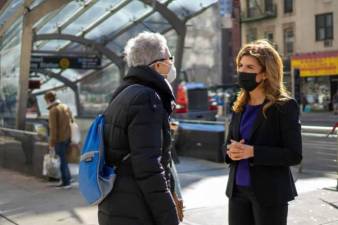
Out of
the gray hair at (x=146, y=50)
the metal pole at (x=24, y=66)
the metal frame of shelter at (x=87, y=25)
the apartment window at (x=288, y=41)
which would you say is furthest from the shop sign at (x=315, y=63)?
the gray hair at (x=146, y=50)

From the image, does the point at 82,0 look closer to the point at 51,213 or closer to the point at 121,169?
the point at 51,213

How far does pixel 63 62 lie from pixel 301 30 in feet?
59.9

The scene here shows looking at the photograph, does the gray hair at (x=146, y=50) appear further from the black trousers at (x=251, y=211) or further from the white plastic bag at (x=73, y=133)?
the white plastic bag at (x=73, y=133)

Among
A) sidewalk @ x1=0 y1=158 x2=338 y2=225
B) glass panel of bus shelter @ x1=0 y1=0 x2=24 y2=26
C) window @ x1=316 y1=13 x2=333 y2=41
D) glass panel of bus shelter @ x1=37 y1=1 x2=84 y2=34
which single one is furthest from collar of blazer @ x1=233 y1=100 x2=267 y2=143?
window @ x1=316 y1=13 x2=333 y2=41

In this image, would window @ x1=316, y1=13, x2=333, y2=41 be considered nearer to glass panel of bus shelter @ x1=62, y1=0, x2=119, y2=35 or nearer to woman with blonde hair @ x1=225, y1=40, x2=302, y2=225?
glass panel of bus shelter @ x1=62, y1=0, x2=119, y2=35

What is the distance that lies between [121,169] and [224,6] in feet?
72.9

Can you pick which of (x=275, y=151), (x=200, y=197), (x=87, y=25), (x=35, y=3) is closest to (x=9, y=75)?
(x=35, y=3)

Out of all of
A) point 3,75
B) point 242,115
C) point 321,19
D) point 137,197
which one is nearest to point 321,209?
point 242,115

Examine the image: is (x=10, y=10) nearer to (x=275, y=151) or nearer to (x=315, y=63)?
(x=275, y=151)

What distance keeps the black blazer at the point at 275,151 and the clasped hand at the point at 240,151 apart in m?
0.03

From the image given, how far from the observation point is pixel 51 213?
700cm

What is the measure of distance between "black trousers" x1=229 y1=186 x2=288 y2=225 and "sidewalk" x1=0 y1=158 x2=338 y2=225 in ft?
8.13

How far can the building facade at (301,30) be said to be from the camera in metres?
27.1

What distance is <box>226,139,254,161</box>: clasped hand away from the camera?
334 cm
